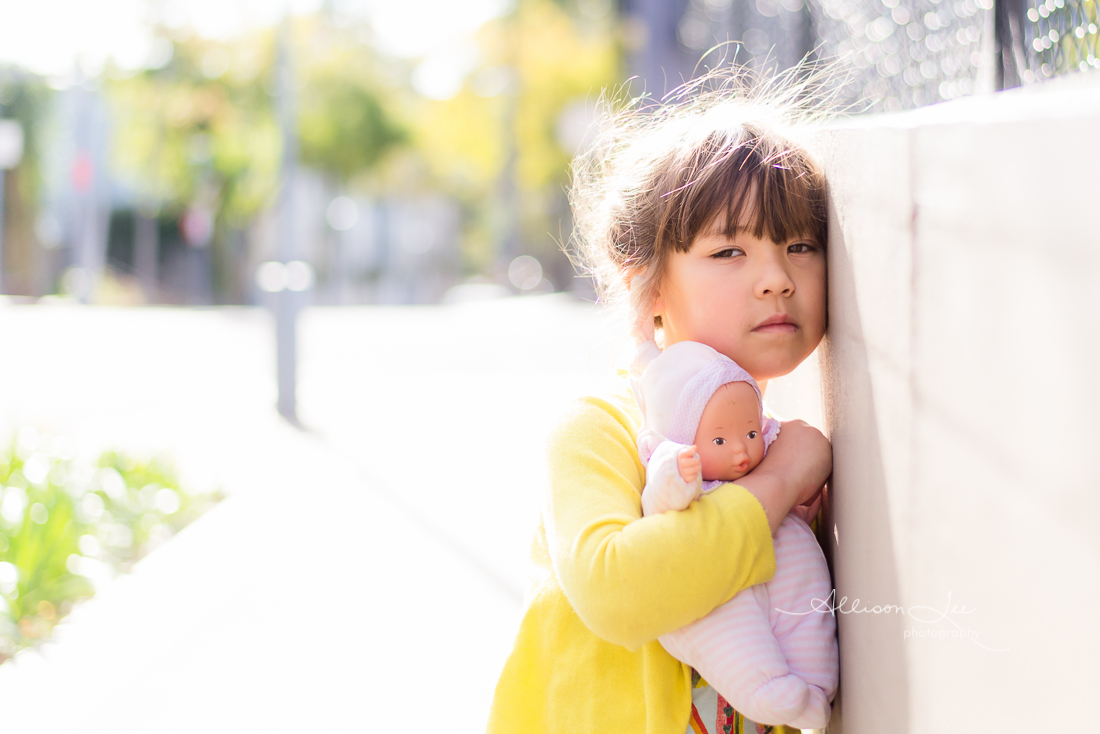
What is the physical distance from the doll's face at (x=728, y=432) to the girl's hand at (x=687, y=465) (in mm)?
102

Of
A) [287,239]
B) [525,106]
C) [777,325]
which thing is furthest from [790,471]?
[525,106]

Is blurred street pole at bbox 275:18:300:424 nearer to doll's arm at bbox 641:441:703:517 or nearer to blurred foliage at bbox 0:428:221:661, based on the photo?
blurred foliage at bbox 0:428:221:661

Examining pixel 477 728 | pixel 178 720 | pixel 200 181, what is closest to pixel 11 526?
pixel 178 720

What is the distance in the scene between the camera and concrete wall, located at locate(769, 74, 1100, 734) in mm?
778

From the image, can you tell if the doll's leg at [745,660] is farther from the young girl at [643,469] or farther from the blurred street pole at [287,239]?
the blurred street pole at [287,239]

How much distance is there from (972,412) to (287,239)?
9136 mm

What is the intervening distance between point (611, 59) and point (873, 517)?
2747cm

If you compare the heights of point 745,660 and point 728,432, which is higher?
point 728,432

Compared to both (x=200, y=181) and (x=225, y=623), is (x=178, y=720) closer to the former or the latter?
(x=225, y=623)

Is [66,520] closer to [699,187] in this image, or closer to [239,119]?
[699,187]

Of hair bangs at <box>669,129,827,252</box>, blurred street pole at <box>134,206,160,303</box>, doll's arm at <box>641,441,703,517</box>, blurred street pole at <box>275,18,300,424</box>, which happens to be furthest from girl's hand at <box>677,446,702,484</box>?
blurred street pole at <box>134,206,160,303</box>

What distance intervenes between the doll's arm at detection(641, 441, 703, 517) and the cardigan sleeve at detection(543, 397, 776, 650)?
0.02m

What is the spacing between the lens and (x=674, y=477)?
4.52ft

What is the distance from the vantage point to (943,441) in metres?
1.07
